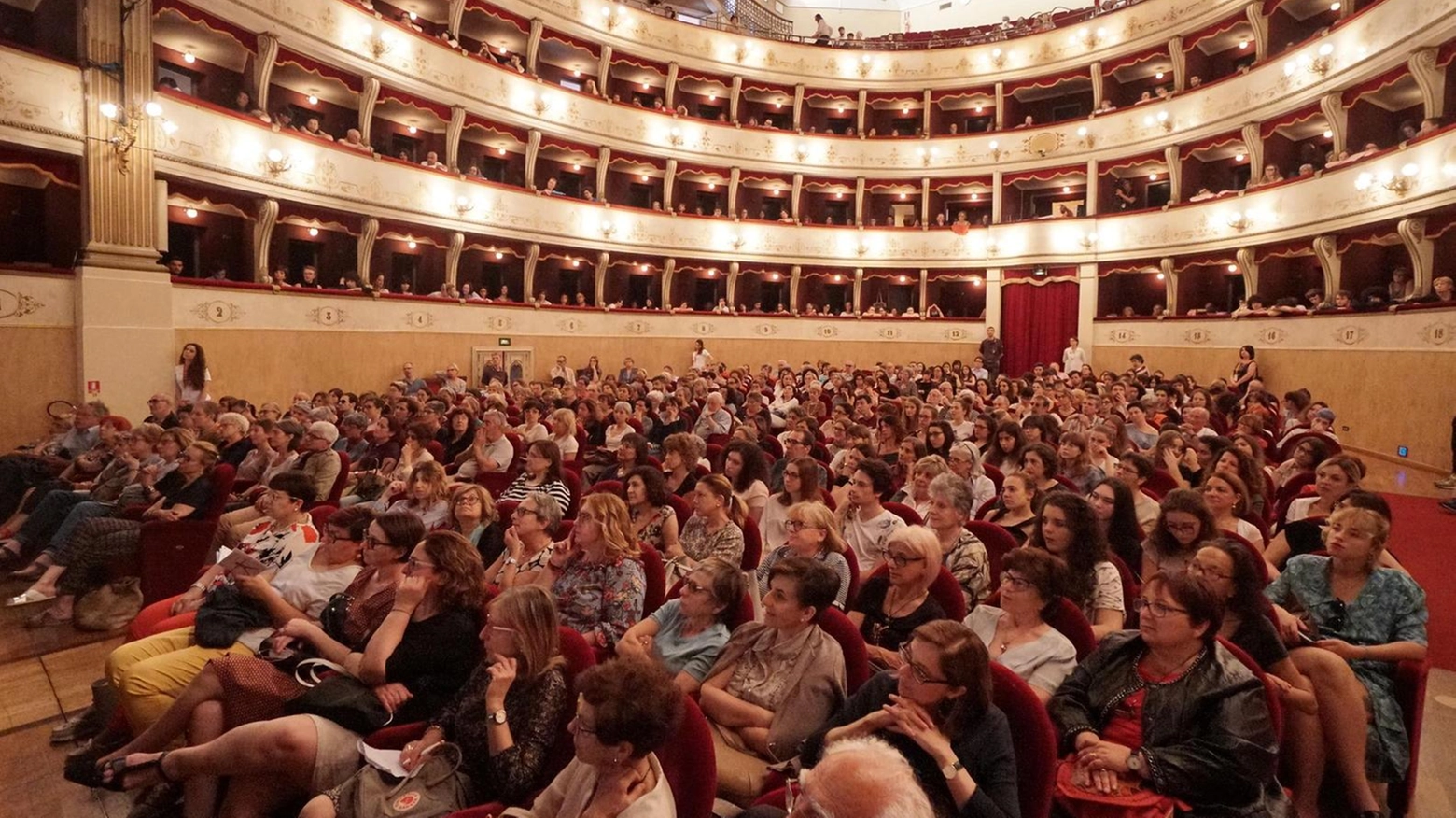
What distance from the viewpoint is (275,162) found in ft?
35.0

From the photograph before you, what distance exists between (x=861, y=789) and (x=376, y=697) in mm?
1682

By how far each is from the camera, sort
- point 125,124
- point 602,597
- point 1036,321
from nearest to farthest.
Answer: point 602,597, point 125,124, point 1036,321

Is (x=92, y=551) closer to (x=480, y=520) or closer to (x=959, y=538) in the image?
(x=480, y=520)

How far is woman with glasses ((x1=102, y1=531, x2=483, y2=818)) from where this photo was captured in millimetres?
2217

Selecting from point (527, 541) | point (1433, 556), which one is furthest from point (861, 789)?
point (1433, 556)

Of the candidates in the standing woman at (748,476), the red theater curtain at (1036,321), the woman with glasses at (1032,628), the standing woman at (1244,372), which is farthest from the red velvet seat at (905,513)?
the red theater curtain at (1036,321)

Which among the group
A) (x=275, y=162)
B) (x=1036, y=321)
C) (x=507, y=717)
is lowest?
(x=507, y=717)

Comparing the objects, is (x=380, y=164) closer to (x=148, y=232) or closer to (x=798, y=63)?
(x=148, y=232)

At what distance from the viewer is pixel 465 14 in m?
15.3

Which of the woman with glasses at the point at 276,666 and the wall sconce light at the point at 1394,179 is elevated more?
the wall sconce light at the point at 1394,179

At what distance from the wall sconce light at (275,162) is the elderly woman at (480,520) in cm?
918

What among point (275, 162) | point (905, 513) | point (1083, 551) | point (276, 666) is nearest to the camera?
point (276, 666)

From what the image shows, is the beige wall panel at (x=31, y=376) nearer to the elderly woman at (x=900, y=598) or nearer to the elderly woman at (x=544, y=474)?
the elderly woman at (x=544, y=474)

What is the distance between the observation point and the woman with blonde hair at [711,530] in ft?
11.7
